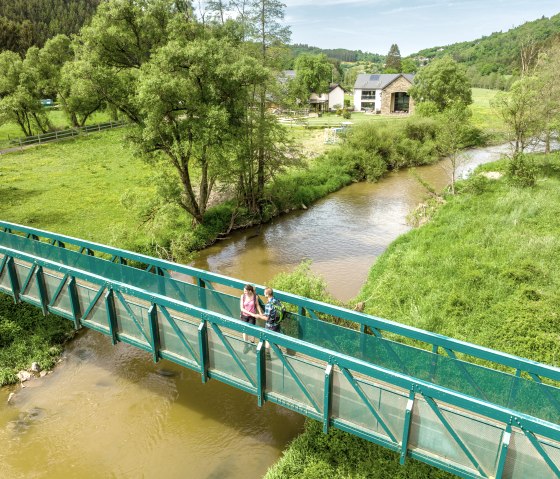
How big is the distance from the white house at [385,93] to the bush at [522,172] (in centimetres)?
4847

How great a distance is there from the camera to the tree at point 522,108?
28.8 m

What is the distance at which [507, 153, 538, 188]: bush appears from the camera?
25766 millimetres

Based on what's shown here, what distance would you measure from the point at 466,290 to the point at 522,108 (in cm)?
1947

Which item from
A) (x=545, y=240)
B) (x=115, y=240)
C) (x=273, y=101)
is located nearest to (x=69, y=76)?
(x=115, y=240)

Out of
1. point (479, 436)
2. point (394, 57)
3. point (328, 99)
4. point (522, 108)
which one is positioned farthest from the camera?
point (394, 57)

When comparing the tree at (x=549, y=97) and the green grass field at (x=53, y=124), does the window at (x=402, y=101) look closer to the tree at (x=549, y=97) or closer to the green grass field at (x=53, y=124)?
the tree at (x=549, y=97)

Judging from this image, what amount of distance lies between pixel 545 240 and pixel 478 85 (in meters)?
115

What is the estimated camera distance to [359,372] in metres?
8.35

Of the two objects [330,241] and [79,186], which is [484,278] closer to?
[330,241]

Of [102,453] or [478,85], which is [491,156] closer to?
[102,453]

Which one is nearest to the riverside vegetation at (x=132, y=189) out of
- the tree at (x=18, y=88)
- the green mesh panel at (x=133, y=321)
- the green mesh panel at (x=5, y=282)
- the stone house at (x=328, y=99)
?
the green mesh panel at (x=5, y=282)

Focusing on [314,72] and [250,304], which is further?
[314,72]

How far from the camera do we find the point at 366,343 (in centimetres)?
1015

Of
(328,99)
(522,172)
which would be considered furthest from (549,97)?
(328,99)
